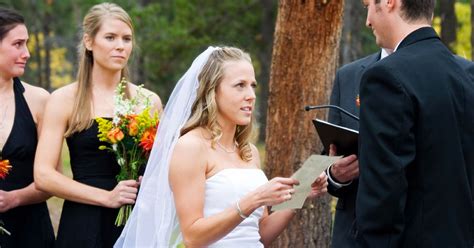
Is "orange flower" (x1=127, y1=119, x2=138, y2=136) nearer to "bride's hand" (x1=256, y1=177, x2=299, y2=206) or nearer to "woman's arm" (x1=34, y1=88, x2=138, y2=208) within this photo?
"woman's arm" (x1=34, y1=88, x2=138, y2=208)

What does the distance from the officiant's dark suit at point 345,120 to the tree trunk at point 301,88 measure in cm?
209

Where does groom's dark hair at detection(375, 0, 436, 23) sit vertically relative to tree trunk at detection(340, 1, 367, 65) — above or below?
below

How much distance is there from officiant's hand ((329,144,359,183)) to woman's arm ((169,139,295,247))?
45 centimetres

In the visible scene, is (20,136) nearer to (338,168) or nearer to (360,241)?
(338,168)

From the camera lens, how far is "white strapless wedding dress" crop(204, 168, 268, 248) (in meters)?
4.01

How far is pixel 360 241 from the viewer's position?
11.2 feet

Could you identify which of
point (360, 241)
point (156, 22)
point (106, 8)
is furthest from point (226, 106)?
point (156, 22)

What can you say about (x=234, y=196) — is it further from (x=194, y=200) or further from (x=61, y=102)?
(x=61, y=102)

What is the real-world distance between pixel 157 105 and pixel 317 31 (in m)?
1.83

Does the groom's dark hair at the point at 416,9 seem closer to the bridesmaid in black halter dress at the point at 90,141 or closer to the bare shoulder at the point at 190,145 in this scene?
the bare shoulder at the point at 190,145

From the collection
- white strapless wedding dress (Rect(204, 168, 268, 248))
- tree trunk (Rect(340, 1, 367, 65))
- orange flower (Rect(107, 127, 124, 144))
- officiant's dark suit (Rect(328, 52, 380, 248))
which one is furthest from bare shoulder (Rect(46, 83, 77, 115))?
tree trunk (Rect(340, 1, 367, 65))

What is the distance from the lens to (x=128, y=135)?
4906 mm

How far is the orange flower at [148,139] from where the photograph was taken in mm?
4785

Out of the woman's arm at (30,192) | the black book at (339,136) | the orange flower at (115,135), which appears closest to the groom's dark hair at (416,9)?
the black book at (339,136)
